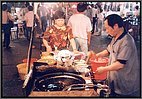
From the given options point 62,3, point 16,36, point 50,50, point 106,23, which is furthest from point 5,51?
point 106,23

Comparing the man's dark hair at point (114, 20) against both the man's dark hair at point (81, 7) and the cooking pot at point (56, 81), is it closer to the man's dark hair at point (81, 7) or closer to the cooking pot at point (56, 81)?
the man's dark hair at point (81, 7)

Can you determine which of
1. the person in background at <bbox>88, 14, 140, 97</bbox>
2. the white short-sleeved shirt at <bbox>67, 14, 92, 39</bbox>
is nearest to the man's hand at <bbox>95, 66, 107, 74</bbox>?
the person in background at <bbox>88, 14, 140, 97</bbox>

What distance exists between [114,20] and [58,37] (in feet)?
1.51

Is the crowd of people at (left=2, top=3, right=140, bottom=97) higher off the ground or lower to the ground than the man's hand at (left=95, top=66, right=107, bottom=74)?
higher

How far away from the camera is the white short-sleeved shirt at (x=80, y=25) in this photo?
101 inches

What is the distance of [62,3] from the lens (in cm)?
253

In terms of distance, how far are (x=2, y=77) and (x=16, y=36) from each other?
0.35m

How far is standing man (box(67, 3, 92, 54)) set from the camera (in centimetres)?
256

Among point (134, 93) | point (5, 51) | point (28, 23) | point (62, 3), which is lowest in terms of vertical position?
point (134, 93)

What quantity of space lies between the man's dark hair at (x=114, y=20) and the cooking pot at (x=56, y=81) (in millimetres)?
499

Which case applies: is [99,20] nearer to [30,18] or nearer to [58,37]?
[58,37]

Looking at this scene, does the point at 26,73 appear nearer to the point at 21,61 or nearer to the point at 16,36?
the point at 21,61

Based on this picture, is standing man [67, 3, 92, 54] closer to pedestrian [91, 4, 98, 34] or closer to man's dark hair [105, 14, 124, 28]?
pedestrian [91, 4, 98, 34]

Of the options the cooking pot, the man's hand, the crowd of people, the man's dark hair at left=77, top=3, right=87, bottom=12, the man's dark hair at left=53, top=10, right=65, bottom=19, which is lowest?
the cooking pot
